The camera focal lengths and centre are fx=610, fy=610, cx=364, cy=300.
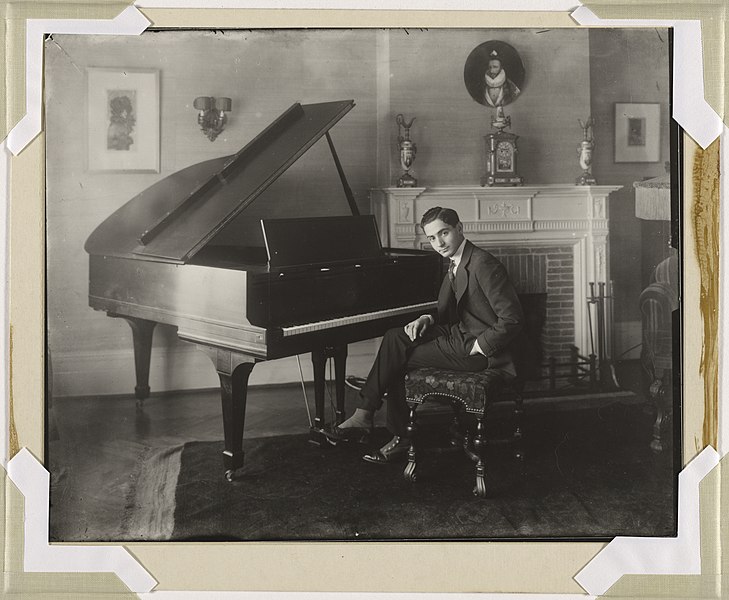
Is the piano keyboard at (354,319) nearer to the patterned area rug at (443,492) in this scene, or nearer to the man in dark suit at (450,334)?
the man in dark suit at (450,334)

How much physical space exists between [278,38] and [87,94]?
77 centimetres

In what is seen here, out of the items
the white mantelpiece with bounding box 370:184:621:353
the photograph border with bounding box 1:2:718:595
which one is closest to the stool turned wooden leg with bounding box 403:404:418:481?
the photograph border with bounding box 1:2:718:595

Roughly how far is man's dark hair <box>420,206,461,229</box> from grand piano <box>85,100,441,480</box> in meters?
0.21

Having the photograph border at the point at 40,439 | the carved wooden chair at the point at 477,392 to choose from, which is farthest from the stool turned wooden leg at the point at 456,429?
the photograph border at the point at 40,439

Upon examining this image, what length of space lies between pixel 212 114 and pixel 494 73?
1122 millimetres

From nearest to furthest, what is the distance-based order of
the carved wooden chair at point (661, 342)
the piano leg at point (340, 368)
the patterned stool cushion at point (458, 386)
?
the patterned stool cushion at point (458, 386)
the carved wooden chair at point (661, 342)
the piano leg at point (340, 368)

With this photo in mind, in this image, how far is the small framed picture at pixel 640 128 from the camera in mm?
2422

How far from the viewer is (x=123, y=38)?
2.38m

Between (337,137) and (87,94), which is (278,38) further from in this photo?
(87,94)

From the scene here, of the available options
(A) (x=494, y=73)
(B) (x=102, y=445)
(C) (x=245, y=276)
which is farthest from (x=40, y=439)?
(A) (x=494, y=73)

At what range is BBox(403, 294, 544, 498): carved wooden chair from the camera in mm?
2322

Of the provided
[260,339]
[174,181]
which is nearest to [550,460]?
[260,339]

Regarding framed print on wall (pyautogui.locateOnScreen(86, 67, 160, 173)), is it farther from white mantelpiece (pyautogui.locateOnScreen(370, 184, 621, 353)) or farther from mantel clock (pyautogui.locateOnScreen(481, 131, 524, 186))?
mantel clock (pyautogui.locateOnScreen(481, 131, 524, 186))

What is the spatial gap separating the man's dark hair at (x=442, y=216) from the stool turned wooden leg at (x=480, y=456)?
2.58 ft
